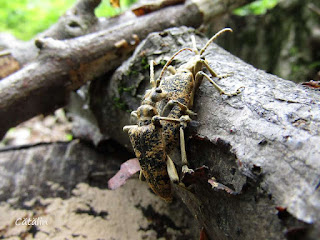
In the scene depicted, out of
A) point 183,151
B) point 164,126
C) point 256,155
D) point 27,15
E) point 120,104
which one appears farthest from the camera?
point 27,15

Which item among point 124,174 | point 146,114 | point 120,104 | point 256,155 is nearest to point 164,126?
point 146,114

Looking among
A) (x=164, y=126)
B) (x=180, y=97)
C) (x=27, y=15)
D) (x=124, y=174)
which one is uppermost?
(x=27, y=15)

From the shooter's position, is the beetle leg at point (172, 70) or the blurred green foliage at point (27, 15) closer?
the beetle leg at point (172, 70)

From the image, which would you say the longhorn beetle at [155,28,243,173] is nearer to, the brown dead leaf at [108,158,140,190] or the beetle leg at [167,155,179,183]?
the beetle leg at [167,155,179,183]

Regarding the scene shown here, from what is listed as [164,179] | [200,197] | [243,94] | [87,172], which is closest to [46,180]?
[87,172]

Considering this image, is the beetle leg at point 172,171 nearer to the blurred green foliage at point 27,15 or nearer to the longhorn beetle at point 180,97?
the longhorn beetle at point 180,97

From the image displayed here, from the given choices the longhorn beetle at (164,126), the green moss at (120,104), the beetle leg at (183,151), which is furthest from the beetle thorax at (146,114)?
the green moss at (120,104)

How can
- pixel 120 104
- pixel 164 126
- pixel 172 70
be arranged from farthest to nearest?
1. pixel 120 104
2. pixel 172 70
3. pixel 164 126

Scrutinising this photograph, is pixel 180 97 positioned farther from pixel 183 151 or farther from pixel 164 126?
pixel 183 151
